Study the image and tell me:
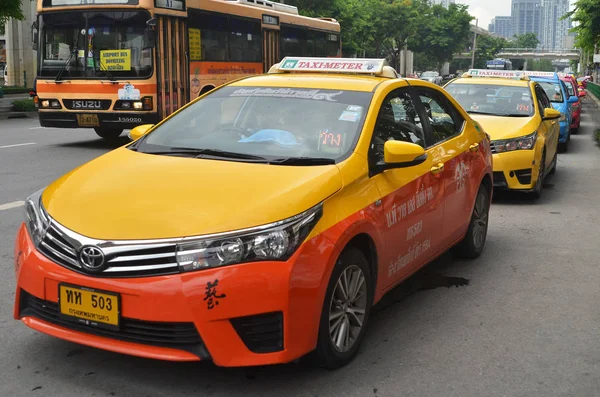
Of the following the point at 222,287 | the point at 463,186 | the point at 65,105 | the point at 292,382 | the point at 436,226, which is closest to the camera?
the point at 222,287

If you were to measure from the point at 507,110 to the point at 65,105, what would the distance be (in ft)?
26.5

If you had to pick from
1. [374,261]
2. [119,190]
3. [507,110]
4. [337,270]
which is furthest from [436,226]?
[507,110]

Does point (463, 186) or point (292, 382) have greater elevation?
point (463, 186)

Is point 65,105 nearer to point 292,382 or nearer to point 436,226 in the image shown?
point 436,226

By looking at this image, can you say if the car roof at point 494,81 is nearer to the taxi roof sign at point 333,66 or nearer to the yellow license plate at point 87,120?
the taxi roof sign at point 333,66

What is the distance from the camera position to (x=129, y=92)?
14.0 meters

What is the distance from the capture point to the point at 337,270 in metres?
3.86

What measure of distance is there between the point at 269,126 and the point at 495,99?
6.68m

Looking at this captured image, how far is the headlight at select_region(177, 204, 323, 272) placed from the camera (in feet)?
11.4

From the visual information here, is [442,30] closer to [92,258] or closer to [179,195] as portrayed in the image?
[179,195]

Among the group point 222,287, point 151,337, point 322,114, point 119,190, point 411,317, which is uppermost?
point 322,114

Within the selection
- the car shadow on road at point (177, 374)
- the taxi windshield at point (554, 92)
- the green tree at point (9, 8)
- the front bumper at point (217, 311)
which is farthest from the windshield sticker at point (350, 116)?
the green tree at point (9, 8)

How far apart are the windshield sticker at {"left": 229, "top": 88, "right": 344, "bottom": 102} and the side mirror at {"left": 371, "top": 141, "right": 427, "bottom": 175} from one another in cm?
61

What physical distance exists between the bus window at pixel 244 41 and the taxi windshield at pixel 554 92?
6.43 metres
